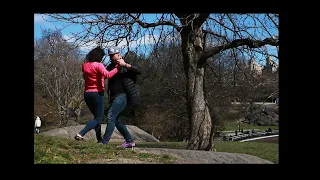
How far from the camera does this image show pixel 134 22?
1024cm

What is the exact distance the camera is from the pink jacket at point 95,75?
6.82 m

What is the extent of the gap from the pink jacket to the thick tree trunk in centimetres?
441

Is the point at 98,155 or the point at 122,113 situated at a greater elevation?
the point at 122,113

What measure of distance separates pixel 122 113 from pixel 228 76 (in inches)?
506

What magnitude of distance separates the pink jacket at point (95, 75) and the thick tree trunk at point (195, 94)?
4408 mm

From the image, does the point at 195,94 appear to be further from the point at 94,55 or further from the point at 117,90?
the point at 94,55

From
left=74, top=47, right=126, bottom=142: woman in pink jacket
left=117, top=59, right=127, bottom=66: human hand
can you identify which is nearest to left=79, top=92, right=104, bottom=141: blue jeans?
left=74, top=47, right=126, bottom=142: woman in pink jacket

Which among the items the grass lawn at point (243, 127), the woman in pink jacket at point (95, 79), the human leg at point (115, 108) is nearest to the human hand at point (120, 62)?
the woman in pink jacket at point (95, 79)

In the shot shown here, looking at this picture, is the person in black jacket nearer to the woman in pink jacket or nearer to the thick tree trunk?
the woman in pink jacket

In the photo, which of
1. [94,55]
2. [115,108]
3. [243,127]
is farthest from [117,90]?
[243,127]

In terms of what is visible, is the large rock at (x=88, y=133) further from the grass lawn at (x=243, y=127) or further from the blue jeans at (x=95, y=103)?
the grass lawn at (x=243, y=127)
